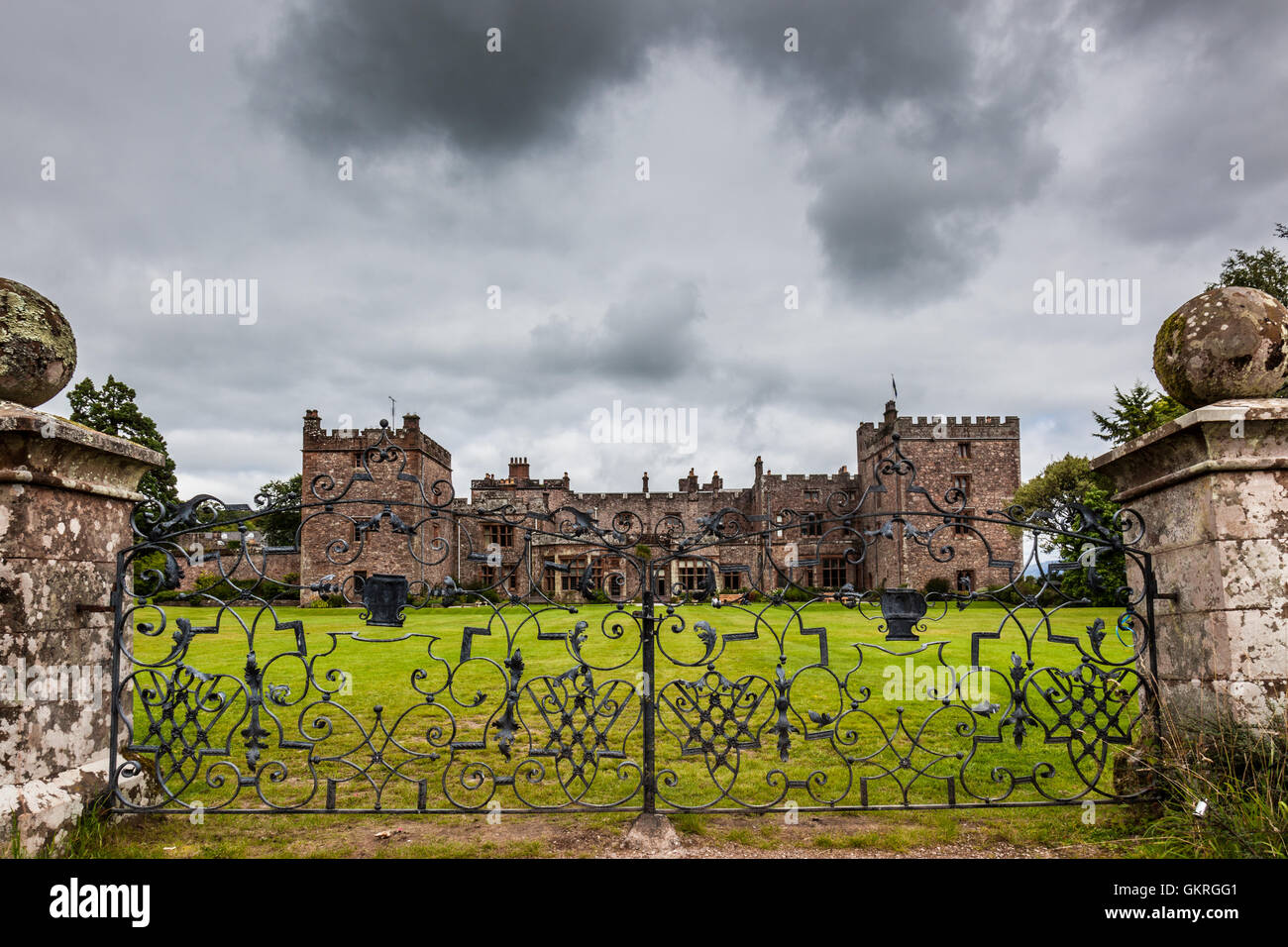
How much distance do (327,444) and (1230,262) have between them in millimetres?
34249

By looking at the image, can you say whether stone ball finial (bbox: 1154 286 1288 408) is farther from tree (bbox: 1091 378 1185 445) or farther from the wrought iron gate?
tree (bbox: 1091 378 1185 445)

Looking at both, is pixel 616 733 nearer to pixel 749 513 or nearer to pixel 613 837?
pixel 613 837

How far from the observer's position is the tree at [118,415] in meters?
26.8

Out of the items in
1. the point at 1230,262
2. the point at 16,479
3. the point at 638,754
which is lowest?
the point at 638,754

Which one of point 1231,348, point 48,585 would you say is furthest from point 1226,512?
point 48,585

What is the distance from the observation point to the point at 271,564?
33656 mm

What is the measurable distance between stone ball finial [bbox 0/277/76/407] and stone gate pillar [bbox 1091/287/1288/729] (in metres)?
5.46

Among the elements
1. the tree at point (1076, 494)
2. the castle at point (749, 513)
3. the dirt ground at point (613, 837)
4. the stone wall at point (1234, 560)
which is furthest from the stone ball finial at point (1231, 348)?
the castle at point (749, 513)

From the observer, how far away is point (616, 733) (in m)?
6.56

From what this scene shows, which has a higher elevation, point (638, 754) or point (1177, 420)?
point (1177, 420)

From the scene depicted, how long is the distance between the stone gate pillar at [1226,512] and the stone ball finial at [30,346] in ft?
17.9

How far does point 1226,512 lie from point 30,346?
571 centimetres
